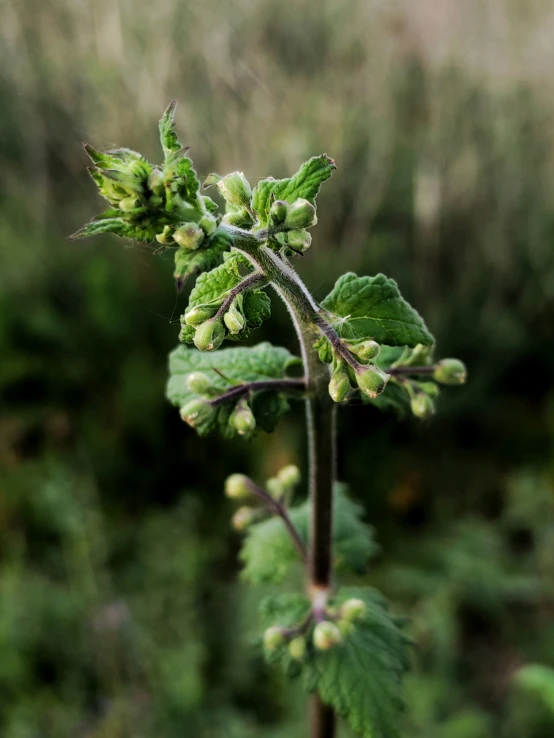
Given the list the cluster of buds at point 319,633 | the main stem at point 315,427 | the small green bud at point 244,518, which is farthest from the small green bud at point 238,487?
the cluster of buds at point 319,633

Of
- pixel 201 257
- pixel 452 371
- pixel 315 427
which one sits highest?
pixel 201 257

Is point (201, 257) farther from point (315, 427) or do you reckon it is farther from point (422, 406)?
point (422, 406)

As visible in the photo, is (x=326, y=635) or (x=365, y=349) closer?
(x=365, y=349)

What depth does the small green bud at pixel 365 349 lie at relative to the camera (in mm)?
1026

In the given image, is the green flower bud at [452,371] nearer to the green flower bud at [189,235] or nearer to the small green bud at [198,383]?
the small green bud at [198,383]

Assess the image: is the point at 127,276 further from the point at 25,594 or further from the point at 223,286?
the point at 223,286

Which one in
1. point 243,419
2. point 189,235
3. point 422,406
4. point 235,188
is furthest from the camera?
point 422,406

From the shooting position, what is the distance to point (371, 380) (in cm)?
103

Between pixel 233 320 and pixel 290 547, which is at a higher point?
pixel 233 320

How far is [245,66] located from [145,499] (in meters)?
3.49

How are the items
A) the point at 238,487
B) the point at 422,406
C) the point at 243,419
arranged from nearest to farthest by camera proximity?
the point at 243,419 → the point at 422,406 → the point at 238,487

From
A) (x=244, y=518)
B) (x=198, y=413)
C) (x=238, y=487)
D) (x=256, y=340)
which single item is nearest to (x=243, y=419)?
(x=198, y=413)

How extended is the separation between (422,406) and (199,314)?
0.57 meters

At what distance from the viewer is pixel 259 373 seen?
1.38 metres
